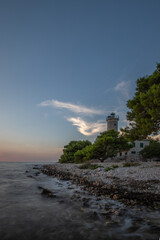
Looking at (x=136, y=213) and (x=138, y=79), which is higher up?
(x=138, y=79)

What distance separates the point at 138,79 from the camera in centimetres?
1520

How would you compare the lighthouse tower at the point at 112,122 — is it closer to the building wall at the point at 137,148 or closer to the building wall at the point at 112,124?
the building wall at the point at 112,124

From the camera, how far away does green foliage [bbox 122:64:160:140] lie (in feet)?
38.1

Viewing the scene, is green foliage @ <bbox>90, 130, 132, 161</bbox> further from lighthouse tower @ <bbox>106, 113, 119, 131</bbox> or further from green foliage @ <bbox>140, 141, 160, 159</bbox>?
lighthouse tower @ <bbox>106, 113, 119, 131</bbox>

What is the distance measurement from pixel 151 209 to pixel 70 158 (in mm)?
44131

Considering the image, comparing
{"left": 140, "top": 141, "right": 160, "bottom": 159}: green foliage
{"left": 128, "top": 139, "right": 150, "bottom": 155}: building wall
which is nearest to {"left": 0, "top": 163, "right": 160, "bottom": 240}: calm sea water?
{"left": 140, "top": 141, "right": 160, "bottom": 159}: green foliage

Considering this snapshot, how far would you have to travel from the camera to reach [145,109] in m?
13.3

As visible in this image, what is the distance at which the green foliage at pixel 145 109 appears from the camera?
11613mm

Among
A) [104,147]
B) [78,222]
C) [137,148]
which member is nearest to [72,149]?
[104,147]

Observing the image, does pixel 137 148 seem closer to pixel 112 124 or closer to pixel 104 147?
pixel 112 124

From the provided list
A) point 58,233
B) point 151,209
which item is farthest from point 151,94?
point 58,233

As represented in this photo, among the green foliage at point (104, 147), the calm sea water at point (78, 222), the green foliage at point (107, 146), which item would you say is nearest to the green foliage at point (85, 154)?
the green foliage at point (104, 147)

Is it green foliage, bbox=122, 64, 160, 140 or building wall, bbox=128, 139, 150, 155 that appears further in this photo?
building wall, bbox=128, 139, 150, 155

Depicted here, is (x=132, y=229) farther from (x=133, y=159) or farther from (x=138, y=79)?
(x=133, y=159)
